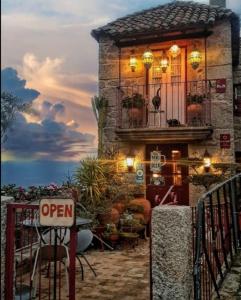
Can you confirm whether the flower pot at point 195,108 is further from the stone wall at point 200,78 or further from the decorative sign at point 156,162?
the decorative sign at point 156,162

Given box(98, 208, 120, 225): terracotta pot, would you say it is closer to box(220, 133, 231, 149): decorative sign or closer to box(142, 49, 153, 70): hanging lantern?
box(220, 133, 231, 149): decorative sign

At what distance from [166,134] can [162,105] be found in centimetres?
134

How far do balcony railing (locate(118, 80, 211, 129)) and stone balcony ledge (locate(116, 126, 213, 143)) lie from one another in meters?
0.34

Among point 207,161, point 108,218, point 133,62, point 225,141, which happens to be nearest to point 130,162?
point 207,161

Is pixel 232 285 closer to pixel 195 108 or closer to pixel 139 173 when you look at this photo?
pixel 195 108

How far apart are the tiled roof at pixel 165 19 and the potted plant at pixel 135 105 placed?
200cm

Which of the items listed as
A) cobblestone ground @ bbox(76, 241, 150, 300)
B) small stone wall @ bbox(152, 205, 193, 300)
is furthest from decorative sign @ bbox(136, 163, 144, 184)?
small stone wall @ bbox(152, 205, 193, 300)

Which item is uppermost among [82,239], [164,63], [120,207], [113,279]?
[164,63]

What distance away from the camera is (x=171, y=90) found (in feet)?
39.9

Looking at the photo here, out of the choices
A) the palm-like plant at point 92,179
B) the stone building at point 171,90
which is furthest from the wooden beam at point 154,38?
the palm-like plant at point 92,179

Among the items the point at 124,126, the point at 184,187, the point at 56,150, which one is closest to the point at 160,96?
the point at 124,126

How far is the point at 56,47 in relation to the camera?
5098 millimetres

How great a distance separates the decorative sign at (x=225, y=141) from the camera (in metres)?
11.1

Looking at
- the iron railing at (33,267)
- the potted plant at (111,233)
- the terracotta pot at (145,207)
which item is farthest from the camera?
the terracotta pot at (145,207)
